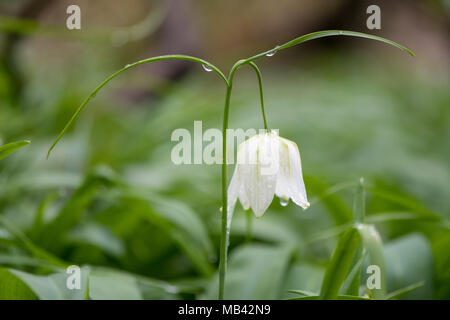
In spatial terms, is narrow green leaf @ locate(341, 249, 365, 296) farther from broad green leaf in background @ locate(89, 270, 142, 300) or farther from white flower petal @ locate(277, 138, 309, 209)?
broad green leaf in background @ locate(89, 270, 142, 300)

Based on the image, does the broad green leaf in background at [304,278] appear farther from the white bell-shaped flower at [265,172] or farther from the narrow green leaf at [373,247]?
the white bell-shaped flower at [265,172]

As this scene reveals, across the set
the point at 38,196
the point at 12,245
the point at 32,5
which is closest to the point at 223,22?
the point at 32,5

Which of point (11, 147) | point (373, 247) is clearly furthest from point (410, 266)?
point (11, 147)

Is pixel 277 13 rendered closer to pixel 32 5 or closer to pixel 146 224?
pixel 32 5

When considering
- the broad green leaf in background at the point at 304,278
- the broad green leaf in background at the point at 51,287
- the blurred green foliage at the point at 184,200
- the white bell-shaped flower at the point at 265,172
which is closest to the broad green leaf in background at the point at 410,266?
Answer: the blurred green foliage at the point at 184,200

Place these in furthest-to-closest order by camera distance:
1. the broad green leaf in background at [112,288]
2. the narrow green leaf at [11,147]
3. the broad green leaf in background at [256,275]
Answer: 1. the broad green leaf in background at [256,275]
2. the broad green leaf in background at [112,288]
3. the narrow green leaf at [11,147]

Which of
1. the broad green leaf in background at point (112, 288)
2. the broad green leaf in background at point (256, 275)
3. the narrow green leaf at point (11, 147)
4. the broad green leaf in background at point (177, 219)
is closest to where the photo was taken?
the narrow green leaf at point (11, 147)
